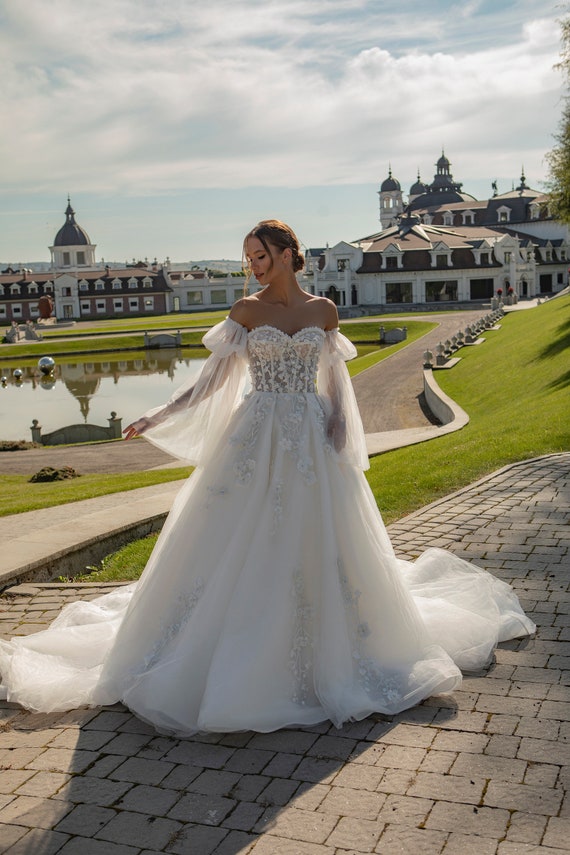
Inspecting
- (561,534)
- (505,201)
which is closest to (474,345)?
(561,534)

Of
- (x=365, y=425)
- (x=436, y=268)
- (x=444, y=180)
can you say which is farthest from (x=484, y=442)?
(x=444, y=180)

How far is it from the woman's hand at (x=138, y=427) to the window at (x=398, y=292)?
255ft

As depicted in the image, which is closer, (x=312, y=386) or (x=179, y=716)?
(x=179, y=716)

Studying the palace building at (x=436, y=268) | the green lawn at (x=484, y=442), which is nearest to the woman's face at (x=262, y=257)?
the green lawn at (x=484, y=442)

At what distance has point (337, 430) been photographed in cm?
499

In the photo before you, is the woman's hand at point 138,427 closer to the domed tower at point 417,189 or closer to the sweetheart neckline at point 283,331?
the sweetheart neckline at point 283,331

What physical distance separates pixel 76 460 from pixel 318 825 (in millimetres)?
19997

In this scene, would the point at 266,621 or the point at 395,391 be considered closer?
the point at 266,621

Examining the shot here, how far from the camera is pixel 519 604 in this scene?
573 cm

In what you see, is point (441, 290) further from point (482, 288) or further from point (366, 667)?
point (366, 667)

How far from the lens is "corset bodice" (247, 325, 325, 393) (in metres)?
4.95

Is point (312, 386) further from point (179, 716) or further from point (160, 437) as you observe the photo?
point (179, 716)

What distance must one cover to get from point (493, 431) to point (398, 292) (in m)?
69.2

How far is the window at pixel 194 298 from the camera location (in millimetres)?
100625
